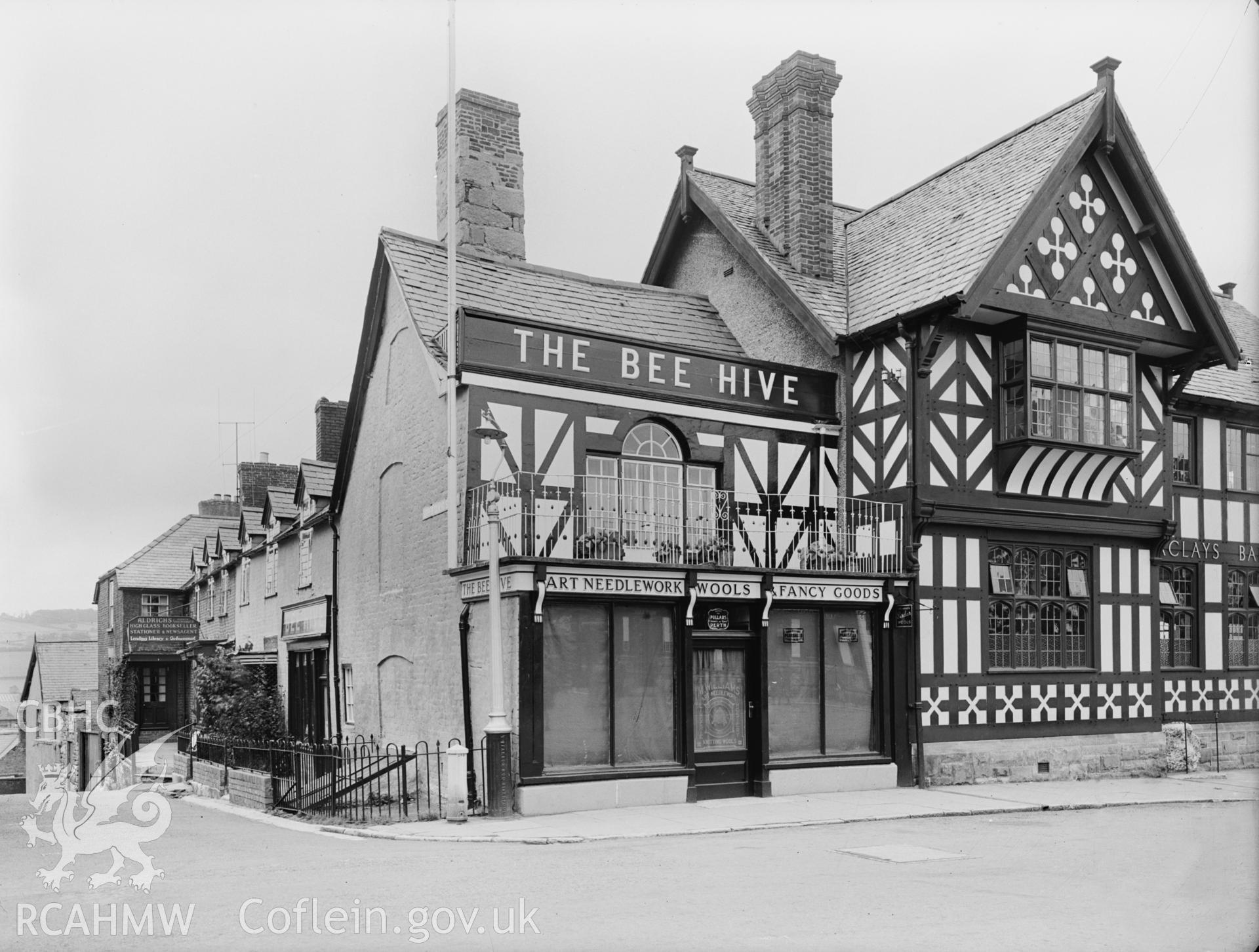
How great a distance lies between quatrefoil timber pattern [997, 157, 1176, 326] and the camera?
19422mm

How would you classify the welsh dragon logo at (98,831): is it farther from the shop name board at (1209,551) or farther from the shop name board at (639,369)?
the shop name board at (1209,551)

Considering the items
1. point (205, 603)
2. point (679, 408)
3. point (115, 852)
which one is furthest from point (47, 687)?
point (115, 852)

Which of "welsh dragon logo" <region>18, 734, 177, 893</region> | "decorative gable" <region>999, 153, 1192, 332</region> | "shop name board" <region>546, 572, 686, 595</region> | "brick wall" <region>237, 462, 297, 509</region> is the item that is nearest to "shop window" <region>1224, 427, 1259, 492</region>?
"decorative gable" <region>999, 153, 1192, 332</region>

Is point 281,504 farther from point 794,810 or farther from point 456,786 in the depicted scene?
point 794,810

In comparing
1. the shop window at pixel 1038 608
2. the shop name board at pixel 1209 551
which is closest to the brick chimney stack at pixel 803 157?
the shop window at pixel 1038 608

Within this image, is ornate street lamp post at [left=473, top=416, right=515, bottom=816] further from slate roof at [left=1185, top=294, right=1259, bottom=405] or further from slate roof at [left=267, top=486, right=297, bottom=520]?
slate roof at [left=267, top=486, right=297, bottom=520]

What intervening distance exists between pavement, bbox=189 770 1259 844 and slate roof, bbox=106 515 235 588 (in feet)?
82.1

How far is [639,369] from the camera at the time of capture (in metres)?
18.7

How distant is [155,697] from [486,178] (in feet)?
93.0

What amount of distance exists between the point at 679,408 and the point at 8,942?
12502 mm

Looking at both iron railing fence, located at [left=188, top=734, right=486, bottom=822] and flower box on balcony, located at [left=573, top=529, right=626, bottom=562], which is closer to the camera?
iron railing fence, located at [left=188, top=734, right=486, bottom=822]

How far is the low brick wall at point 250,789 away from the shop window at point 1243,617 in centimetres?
1861

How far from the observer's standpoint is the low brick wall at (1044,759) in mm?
18641

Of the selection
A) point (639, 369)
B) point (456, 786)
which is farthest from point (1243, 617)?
point (456, 786)
